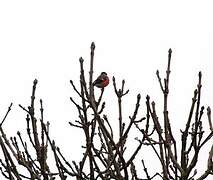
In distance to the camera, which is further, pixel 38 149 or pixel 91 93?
pixel 38 149

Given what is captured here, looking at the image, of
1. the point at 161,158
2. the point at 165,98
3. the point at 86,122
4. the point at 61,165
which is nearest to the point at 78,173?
the point at 61,165

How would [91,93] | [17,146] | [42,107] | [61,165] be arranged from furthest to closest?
1. [42,107]
2. [17,146]
3. [61,165]
4. [91,93]

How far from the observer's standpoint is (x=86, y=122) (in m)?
3.59

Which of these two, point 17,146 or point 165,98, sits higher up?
point 165,98

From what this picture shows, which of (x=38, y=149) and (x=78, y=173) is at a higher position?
(x=38, y=149)

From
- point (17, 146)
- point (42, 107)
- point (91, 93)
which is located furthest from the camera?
point (42, 107)

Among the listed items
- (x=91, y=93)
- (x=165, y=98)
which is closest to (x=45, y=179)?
(x=91, y=93)

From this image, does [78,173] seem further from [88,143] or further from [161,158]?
[161,158]

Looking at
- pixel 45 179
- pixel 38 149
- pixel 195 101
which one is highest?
pixel 195 101

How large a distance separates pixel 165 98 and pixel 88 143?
2.68 feet

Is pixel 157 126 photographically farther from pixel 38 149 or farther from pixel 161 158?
pixel 38 149

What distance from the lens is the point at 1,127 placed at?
12.3 ft

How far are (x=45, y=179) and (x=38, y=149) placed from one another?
39 centimetres

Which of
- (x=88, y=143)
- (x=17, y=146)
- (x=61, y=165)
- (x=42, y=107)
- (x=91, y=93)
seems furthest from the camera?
(x=42, y=107)
